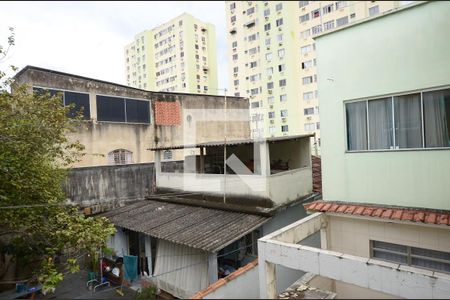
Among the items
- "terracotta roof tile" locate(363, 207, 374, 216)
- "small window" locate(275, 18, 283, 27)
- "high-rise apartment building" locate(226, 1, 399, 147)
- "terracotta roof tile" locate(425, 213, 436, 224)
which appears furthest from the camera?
"small window" locate(275, 18, 283, 27)

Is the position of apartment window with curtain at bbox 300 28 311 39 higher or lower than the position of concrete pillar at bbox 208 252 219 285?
higher

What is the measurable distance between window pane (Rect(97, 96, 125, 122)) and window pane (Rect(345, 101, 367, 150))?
1292 cm

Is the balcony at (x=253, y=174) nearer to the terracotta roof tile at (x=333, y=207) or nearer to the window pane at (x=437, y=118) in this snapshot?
the terracotta roof tile at (x=333, y=207)

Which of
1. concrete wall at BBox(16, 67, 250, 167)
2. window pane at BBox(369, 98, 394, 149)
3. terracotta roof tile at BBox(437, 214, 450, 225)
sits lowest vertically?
terracotta roof tile at BBox(437, 214, 450, 225)

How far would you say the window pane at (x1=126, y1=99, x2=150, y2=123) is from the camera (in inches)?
665

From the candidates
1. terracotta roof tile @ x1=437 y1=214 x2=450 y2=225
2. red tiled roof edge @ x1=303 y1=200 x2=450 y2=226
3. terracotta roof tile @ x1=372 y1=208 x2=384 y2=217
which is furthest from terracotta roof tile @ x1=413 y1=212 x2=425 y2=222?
terracotta roof tile @ x1=372 y1=208 x2=384 y2=217

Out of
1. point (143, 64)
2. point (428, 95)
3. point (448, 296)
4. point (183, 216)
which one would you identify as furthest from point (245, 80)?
point (448, 296)

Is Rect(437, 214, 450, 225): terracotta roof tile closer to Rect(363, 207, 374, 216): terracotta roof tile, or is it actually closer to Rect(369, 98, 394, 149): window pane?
Rect(363, 207, 374, 216): terracotta roof tile

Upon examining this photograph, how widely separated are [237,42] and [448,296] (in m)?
46.7

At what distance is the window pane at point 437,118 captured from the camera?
18.4 feet

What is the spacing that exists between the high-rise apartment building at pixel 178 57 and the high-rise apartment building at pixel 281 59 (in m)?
11.5

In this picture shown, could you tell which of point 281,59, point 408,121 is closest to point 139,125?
point 408,121

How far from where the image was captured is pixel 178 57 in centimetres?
5628

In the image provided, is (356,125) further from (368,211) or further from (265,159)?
(265,159)
